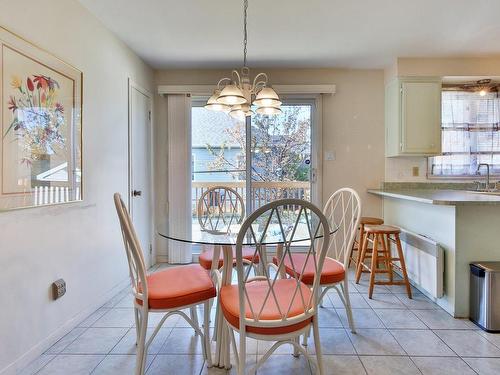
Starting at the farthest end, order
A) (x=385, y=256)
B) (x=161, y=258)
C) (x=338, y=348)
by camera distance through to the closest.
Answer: (x=161, y=258)
(x=385, y=256)
(x=338, y=348)

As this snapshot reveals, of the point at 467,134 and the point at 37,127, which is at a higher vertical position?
the point at 467,134

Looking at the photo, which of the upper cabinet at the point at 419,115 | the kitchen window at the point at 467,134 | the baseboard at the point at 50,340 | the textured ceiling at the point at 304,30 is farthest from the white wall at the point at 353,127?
the baseboard at the point at 50,340

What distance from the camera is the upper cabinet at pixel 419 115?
3.33 m

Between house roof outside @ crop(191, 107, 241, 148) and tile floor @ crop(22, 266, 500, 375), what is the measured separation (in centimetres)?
207

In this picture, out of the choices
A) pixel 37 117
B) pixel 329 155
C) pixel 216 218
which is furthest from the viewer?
pixel 329 155

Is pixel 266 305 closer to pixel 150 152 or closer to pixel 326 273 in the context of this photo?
pixel 326 273

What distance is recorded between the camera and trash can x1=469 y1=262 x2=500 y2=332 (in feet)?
7.02

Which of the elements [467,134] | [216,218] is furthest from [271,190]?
[467,134]

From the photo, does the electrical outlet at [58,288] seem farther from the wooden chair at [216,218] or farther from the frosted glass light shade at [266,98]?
the frosted glass light shade at [266,98]

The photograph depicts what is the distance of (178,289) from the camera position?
169 cm

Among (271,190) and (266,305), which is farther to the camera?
(271,190)

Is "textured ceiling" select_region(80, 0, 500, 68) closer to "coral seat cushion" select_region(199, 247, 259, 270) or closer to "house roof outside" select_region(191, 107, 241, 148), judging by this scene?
"house roof outside" select_region(191, 107, 241, 148)

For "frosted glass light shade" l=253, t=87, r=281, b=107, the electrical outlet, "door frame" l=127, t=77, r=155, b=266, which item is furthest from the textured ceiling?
the electrical outlet

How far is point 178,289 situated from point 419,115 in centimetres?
302
